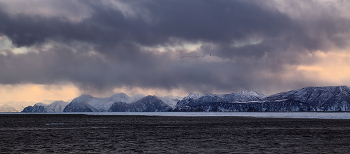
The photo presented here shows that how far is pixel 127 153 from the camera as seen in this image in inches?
1577

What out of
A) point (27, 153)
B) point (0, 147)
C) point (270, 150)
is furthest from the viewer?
point (0, 147)

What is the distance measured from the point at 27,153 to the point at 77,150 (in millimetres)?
5731

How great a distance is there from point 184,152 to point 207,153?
2.83 meters

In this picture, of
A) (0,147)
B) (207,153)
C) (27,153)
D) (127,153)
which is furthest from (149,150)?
(0,147)

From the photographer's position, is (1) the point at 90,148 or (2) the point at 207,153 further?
(1) the point at 90,148

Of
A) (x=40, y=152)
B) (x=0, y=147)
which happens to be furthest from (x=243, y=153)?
(x=0, y=147)

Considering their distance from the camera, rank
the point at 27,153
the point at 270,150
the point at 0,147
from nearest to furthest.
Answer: the point at 27,153 → the point at 270,150 → the point at 0,147

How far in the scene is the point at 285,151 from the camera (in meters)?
41.8

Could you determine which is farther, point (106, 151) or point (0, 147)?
point (0, 147)

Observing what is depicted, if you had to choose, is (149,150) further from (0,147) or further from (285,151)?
(0,147)

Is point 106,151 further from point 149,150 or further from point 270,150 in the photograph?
point 270,150

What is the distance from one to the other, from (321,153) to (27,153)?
33.5 metres

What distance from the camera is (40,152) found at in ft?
134

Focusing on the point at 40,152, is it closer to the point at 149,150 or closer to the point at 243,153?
the point at 149,150
